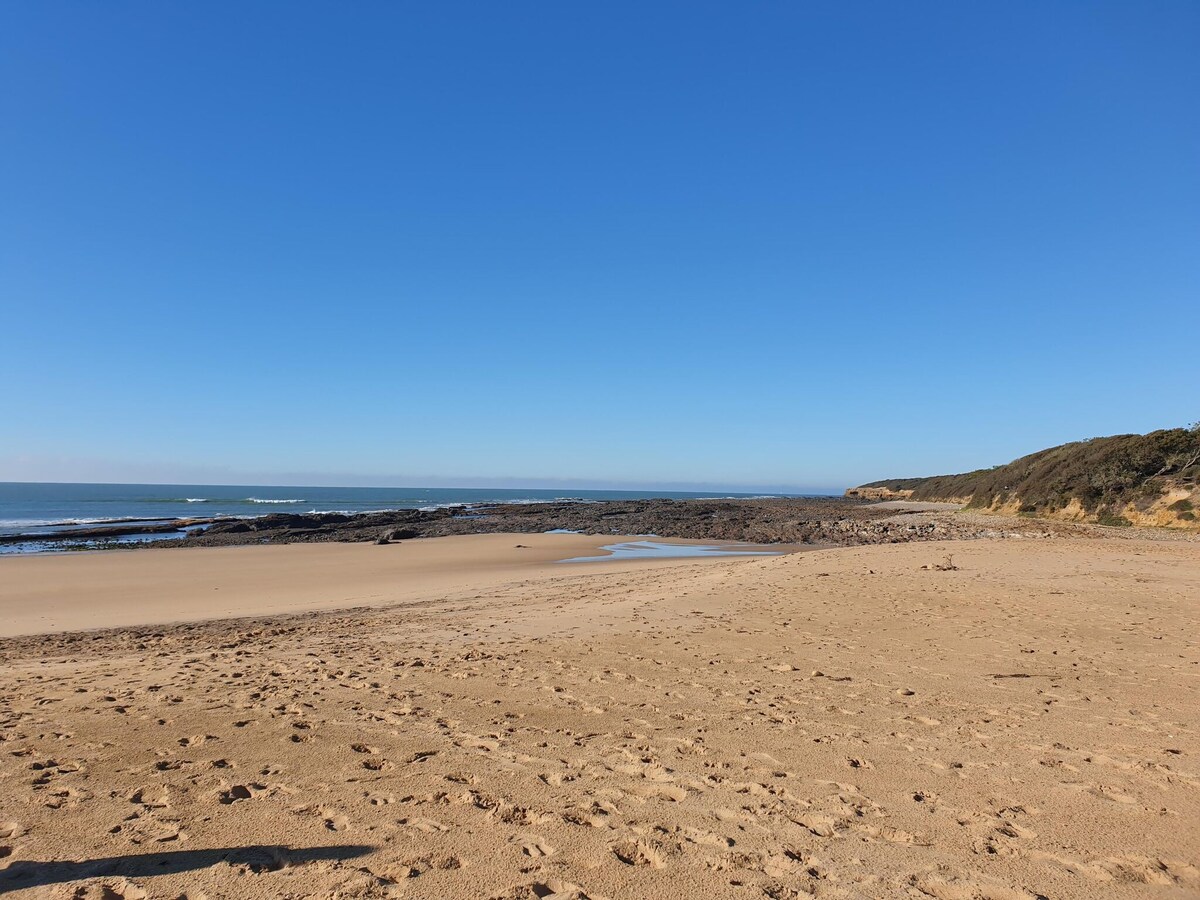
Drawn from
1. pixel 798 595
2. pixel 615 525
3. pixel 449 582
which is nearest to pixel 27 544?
pixel 449 582

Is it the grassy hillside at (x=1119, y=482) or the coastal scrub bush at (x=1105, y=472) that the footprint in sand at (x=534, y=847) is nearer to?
the grassy hillside at (x=1119, y=482)

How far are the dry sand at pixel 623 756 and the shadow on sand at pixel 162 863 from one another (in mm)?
20

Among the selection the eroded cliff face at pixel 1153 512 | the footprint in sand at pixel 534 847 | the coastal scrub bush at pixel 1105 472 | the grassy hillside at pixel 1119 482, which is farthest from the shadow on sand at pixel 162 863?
the coastal scrub bush at pixel 1105 472

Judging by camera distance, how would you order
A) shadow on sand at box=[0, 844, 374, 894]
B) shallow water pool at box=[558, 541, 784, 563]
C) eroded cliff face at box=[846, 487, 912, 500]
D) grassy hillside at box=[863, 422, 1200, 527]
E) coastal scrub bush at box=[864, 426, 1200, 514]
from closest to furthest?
shadow on sand at box=[0, 844, 374, 894] → shallow water pool at box=[558, 541, 784, 563] → grassy hillside at box=[863, 422, 1200, 527] → coastal scrub bush at box=[864, 426, 1200, 514] → eroded cliff face at box=[846, 487, 912, 500]

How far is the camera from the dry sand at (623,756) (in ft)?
11.8

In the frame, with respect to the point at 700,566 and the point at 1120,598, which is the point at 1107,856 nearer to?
the point at 1120,598

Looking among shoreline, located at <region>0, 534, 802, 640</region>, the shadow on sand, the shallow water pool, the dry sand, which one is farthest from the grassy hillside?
the shadow on sand

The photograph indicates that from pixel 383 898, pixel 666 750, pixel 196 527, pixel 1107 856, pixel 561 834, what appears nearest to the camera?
pixel 383 898

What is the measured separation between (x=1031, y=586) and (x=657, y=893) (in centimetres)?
1295

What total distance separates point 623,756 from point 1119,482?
35428mm

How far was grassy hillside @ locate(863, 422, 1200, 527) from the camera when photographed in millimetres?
27656

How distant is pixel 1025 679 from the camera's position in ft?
23.8

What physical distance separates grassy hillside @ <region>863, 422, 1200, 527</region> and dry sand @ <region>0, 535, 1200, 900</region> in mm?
20960

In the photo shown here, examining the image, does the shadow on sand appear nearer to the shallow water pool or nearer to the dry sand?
the dry sand
